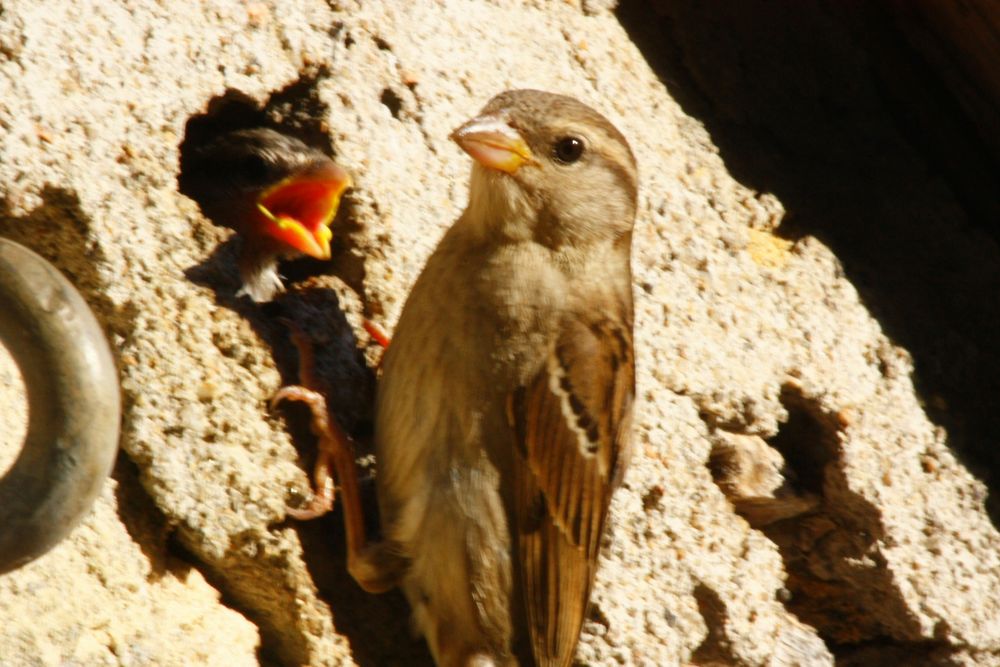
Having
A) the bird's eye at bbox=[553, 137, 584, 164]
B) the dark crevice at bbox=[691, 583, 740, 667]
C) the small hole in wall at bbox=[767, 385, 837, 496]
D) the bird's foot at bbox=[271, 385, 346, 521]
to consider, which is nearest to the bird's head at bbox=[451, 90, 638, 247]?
the bird's eye at bbox=[553, 137, 584, 164]

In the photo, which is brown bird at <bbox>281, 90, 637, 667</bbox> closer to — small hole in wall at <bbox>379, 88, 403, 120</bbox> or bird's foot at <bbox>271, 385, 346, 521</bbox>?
bird's foot at <bbox>271, 385, 346, 521</bbox>

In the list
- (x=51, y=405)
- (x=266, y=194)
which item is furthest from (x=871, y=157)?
(x=51, y=405)

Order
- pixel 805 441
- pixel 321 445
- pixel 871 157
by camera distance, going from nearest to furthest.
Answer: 1. pixel 321 445
2. pixel 805 441
3. pixel 871 157

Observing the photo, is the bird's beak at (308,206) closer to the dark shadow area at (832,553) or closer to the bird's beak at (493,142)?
the bird's beak at (493,142)

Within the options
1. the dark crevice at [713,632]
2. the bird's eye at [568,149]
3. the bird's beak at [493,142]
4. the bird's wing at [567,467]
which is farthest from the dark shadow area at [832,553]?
the bird's beak at [493,142]

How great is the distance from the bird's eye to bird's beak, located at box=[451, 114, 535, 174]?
0.08 meters

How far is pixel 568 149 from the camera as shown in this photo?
2484mm

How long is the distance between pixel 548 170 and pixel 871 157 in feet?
3.72

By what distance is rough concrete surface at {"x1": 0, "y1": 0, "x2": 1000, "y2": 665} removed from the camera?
83.7 inches

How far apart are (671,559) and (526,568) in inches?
13.2

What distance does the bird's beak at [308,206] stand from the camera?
237 centimetres

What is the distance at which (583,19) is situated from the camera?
3062 mm

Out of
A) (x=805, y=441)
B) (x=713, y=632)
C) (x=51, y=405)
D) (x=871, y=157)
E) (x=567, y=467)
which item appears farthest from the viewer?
(x=871, y=157)

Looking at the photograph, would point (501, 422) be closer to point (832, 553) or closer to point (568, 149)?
point (568, 149)
